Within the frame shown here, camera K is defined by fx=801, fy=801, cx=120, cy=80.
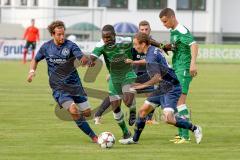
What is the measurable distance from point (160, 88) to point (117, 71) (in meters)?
2.41

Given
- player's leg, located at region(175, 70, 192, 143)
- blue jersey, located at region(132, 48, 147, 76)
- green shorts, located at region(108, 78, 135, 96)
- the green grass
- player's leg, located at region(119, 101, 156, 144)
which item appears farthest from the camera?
blue jersey, located at region(132, 48, 147, 76)

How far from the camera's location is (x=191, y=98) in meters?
24.1

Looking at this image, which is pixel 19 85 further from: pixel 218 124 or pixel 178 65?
pixel 178 65

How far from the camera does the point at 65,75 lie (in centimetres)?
1409

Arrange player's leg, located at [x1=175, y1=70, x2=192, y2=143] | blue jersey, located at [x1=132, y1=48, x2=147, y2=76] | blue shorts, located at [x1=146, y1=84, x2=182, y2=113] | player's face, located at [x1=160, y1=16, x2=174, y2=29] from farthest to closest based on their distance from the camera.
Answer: blue jersey, located at [x1=132, y1=48, x2=147, y2=76] < player's leg, located at [x1=175, y1=70, x2=192, y2=143] < player's face, located at [x1=160, y1=16, x2=174, y2=29] < blue shorts, located at [x1=146, y1=84, x2=182, y2=113]

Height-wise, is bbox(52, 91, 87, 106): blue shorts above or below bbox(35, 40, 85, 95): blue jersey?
below

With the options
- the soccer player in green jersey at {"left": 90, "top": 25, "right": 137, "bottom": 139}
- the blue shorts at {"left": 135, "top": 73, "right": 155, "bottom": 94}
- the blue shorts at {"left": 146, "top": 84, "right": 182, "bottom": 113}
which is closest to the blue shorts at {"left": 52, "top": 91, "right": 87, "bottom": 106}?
the soccer player in green jersey at {"left": 90, "top": 25, "right": 137, "bottom": 139}

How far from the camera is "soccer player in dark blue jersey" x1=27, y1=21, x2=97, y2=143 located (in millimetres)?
13688

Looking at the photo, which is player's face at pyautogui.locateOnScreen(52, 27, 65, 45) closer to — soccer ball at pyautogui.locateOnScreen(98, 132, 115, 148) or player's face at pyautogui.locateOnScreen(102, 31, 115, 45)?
player's face at pyautogui.locateOnScreen(102, 31, 115, 45)

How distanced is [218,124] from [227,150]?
4.12 meters

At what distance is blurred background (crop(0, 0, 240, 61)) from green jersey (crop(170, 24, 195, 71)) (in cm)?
3872

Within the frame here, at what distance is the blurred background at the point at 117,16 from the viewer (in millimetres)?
57219

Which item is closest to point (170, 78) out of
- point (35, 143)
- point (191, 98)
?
point (35, 143)

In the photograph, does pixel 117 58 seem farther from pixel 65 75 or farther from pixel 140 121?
pixel 140 121
